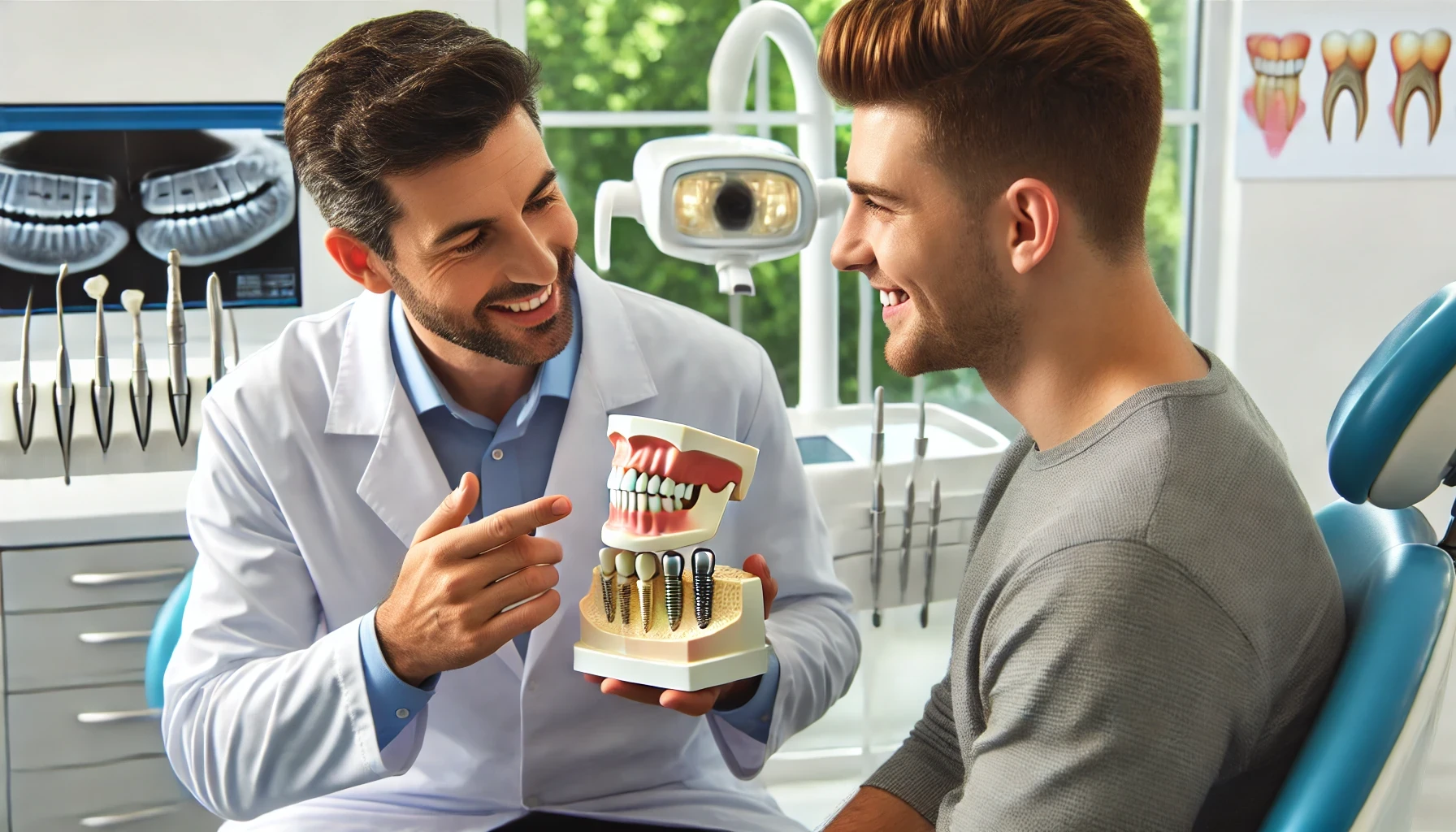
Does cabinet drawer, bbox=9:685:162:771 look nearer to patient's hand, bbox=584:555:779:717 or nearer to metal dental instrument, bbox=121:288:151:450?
metal dental instrument, bbox=121:288:151:450

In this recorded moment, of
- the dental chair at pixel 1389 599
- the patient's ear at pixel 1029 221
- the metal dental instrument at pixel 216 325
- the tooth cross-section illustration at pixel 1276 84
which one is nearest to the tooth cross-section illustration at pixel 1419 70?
the tooth cross-section illustration at pixel 1276 84

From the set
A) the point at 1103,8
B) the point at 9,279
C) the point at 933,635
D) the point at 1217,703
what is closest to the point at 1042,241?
the point at 1103,8

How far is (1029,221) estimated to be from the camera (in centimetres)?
104

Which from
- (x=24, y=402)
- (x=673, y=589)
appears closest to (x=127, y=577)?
(x=24, y=402)

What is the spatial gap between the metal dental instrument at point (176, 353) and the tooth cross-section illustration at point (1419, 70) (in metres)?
2.55

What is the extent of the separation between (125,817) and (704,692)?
1.24 meters

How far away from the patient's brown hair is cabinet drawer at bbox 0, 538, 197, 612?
4.65ft

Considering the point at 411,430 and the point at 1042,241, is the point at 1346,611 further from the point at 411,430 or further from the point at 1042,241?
the point at 411,430

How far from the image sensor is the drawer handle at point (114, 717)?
1.92 metres

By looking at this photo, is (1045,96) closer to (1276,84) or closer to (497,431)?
(497,431)

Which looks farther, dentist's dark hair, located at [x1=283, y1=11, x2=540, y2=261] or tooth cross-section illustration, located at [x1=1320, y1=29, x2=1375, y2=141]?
tooth cross-section illustration, located at [x1=1320, y1=29, x2=1375, y2=141]

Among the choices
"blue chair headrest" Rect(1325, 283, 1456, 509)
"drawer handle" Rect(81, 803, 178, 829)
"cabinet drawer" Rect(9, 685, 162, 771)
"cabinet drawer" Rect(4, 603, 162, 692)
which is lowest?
"drawer handle" Rect(81, 803, 178, 829)

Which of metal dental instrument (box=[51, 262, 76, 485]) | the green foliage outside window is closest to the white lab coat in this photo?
metal dental instrument (box=[51, 262, 76, 485])

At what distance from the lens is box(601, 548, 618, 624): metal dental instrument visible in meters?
1.23
